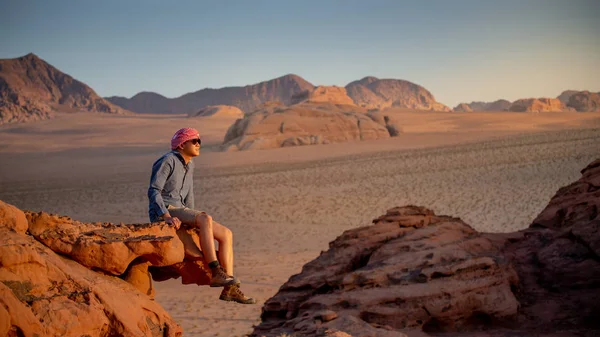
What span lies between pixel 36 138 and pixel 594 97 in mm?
96930

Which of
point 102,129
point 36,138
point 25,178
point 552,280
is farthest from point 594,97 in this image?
point 552,280

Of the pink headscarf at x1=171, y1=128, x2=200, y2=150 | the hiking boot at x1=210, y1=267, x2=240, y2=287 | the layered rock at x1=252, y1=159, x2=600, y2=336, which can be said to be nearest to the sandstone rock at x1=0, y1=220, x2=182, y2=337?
the hiking boot at x1=210, y1=267, x2=240, y2=287

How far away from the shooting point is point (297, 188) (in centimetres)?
2423

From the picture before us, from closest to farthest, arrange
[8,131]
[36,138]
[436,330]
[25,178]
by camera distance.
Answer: [436,330]
[25,178]
[36,138]
[8,131]

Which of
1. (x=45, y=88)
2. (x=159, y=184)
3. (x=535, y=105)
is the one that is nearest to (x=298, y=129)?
(x=159, y=184)

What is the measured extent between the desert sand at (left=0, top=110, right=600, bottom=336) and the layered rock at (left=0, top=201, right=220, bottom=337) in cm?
461

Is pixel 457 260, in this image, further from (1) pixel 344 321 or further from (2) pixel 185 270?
(2) pixel 185 270

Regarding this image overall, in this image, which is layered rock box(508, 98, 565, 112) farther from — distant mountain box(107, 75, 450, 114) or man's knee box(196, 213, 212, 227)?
man's knee box(196, 213, 212, 227)

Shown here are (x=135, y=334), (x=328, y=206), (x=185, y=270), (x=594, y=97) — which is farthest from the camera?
(x=594, y=97)

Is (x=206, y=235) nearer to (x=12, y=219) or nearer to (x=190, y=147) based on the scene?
(x=190, y=147)

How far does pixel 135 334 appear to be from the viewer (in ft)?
13.1

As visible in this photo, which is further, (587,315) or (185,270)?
(587,315)

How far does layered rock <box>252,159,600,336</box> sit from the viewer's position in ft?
20.2

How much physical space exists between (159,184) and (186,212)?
34 centimetres
